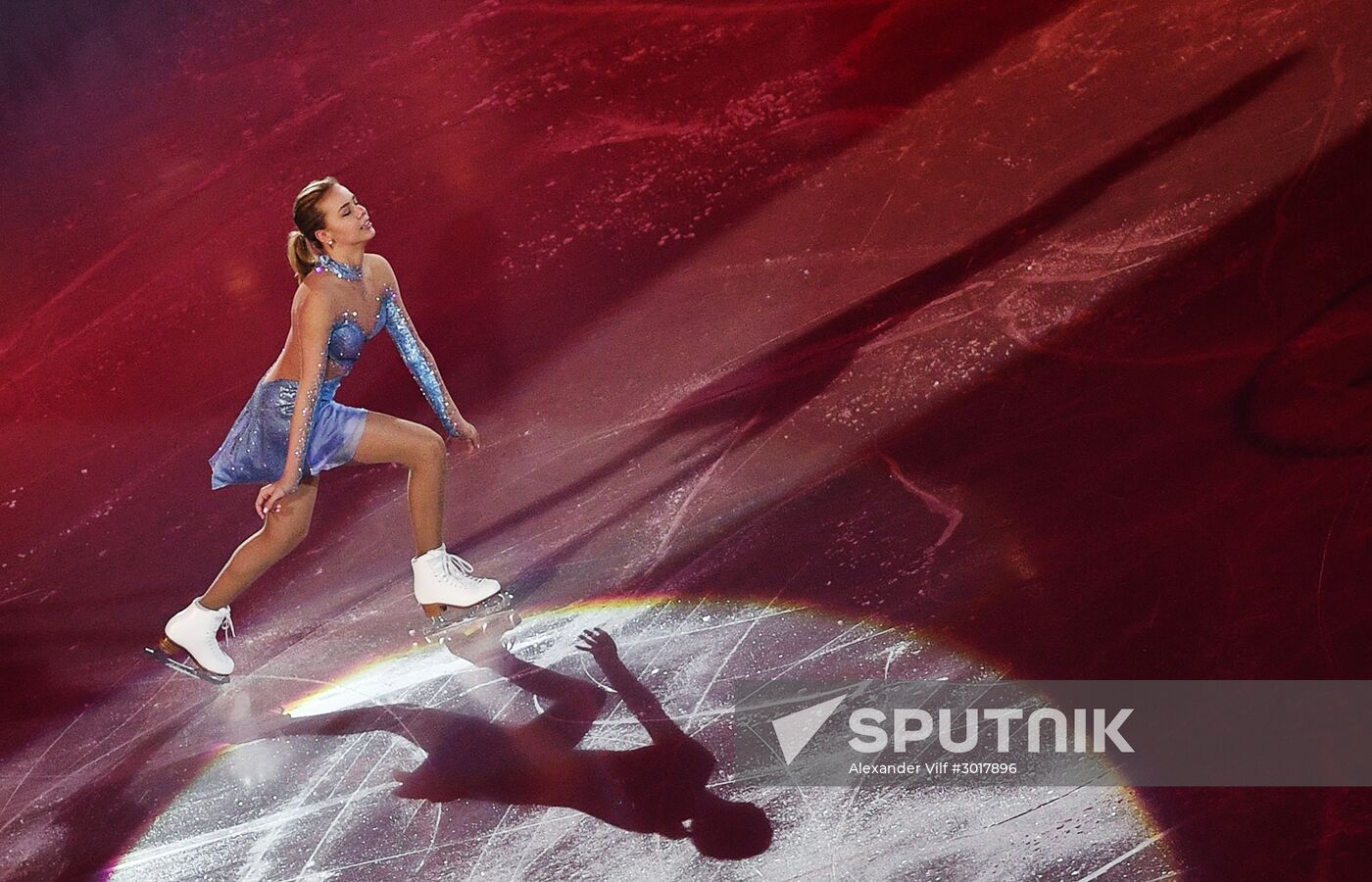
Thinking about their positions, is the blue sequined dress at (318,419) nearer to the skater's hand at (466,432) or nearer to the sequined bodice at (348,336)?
the sequined bodice at (348,336)

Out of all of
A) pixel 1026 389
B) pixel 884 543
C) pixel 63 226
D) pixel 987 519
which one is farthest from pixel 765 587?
pixel 63 226

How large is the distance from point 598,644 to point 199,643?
4.54 ft

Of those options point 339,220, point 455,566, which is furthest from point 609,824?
point 339,220

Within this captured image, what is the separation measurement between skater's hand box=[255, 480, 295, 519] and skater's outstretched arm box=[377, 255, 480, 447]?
0.55 meters

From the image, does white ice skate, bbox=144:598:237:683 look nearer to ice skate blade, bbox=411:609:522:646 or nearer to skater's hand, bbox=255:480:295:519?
skater's hand, bbox=255:480:295:519

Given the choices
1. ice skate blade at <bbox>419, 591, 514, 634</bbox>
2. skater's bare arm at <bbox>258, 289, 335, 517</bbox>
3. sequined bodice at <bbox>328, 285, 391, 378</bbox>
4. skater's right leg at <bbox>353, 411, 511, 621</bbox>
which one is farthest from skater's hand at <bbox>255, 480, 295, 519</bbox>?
ice skate blade at <bbox>419, 591, 514, 634</bbox>

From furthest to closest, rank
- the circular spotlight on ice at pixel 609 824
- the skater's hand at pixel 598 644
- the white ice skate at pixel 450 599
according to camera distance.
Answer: the white ice skate at pixel 450 599 → the skater's hand at pixel 598 644 → the circular spotlight on ice at pixel 609 824

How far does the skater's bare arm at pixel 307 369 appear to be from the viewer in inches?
156

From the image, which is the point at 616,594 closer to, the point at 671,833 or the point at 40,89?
the point at 671,833

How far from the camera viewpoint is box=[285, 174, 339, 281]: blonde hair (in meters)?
3.96

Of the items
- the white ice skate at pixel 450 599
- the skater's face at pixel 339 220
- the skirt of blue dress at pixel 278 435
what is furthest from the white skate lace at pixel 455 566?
the skater's face at pixel 339 220

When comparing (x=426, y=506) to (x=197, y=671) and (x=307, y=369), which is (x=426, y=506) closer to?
(x=307, y=369)

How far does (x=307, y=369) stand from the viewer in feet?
13.1

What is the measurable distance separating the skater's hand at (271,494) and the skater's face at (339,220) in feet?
2.54
